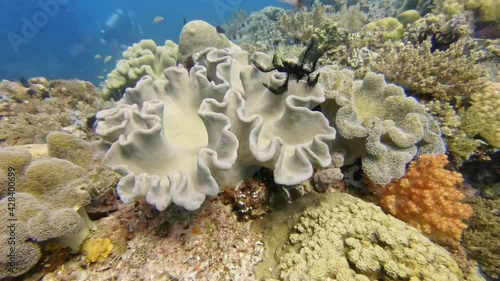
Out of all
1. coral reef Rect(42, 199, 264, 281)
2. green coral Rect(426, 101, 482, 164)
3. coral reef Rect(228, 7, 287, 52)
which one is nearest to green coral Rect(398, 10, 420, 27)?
coral reef Rect(228, 7, 287, 52)

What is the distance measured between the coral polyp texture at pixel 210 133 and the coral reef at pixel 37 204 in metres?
0.45

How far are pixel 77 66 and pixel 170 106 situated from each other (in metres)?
55.5

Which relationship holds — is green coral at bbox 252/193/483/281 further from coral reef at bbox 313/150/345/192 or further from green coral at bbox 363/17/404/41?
green coral at bbox 363/17/404/41

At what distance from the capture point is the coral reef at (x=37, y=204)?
5.99 ft

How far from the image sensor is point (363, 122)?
8.50 feet

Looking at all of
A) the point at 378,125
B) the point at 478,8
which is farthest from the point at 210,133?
the point at 478,8

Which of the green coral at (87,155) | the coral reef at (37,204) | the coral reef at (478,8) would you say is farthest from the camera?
the coral reef at (478,8)

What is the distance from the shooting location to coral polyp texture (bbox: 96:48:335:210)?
6.41ft

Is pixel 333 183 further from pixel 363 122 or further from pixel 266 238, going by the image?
pixel 266 238

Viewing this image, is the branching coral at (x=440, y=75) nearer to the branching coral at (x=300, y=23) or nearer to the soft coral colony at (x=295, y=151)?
the soft coral colony at (x=295, y=151)

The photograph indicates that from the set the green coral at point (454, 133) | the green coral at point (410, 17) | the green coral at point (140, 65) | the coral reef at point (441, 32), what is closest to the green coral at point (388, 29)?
the coral reef at point (441, 32)

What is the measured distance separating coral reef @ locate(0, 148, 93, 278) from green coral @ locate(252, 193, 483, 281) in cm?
162

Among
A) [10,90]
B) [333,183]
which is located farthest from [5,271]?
[10,90]

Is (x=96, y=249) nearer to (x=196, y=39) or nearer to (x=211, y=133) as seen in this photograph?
(x=211, y=133)
